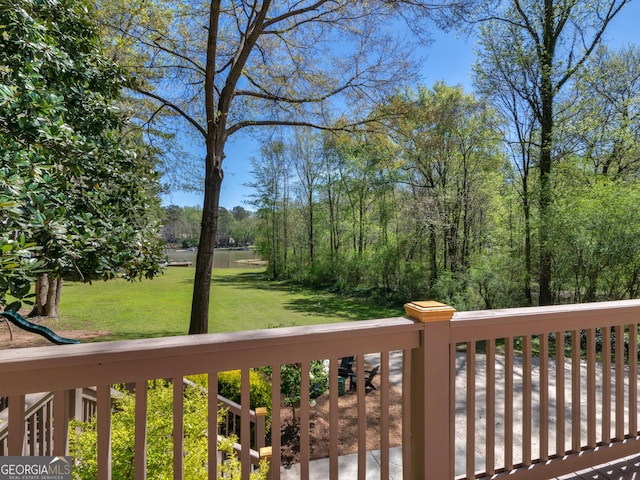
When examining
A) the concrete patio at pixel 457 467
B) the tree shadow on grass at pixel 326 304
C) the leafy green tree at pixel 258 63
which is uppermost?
the leafy green tree at pixel 258 63

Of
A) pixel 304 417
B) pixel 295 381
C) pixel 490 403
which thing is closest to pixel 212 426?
pixel 304 417

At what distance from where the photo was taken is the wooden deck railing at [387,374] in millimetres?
1022

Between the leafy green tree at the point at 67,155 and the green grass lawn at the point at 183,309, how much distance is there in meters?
6.26

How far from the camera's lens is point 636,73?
8.03 metres

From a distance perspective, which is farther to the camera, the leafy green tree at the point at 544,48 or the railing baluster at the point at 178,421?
the leafy green tree at the point at 544,48

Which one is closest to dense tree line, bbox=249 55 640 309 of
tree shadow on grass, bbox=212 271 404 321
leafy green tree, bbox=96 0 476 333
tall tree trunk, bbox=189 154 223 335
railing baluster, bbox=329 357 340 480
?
leafy green tree, bbox=96 0 476 333

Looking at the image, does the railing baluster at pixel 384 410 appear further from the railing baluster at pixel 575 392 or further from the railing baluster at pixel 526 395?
the railing baluster at pixel 575 392

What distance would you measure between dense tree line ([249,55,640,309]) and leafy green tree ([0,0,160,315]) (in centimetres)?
502

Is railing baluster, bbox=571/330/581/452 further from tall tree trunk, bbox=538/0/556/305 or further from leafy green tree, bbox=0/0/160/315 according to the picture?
tall tree trunk, bbox=538/0/556/305

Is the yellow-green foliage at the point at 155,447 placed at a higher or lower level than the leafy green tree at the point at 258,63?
lower

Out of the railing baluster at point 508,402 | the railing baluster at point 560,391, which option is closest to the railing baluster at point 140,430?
the railing baluster at point 508,402

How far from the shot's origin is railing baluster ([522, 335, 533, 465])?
157 centimetres

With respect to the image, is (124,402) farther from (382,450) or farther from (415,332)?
(415,332)

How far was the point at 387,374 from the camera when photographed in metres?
1.34
